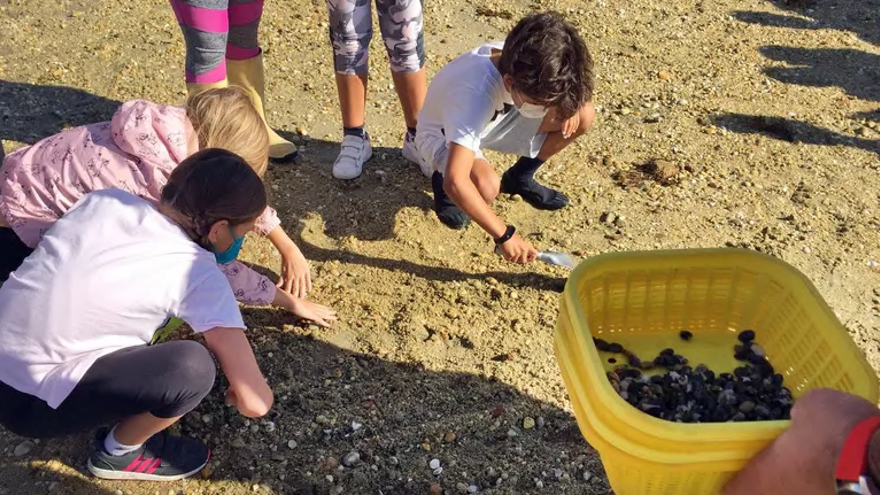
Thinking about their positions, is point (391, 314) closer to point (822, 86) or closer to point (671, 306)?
point (671, 306)

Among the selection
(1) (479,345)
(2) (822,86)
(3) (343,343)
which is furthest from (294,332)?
(2) (822,86)

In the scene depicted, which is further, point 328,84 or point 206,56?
point 328,84

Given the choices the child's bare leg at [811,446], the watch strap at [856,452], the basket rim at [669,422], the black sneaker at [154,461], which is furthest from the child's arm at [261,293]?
the watch strap at [856,452]

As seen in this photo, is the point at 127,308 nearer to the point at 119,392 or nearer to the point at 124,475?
the point at 119,392

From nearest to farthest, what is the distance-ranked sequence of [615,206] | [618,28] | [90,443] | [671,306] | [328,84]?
[90,443], [671,306], [615,206], [328,84], [618,28]

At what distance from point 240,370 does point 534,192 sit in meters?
1.65

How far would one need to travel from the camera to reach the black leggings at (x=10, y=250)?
232cm

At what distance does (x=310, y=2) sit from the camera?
4641 millimetres

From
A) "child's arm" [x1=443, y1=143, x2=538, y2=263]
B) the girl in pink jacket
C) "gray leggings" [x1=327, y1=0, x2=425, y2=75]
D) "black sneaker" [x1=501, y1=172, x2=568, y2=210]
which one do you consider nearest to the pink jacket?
the girl in pink jacket

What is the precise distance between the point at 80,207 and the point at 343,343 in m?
1.02

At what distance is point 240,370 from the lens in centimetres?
196

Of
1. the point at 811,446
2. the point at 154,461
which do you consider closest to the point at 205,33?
the point at 154,461

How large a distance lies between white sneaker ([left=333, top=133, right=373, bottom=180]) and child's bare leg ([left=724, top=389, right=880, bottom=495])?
2.05 m

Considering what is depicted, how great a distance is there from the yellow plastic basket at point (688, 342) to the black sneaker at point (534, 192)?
2.72 ft
